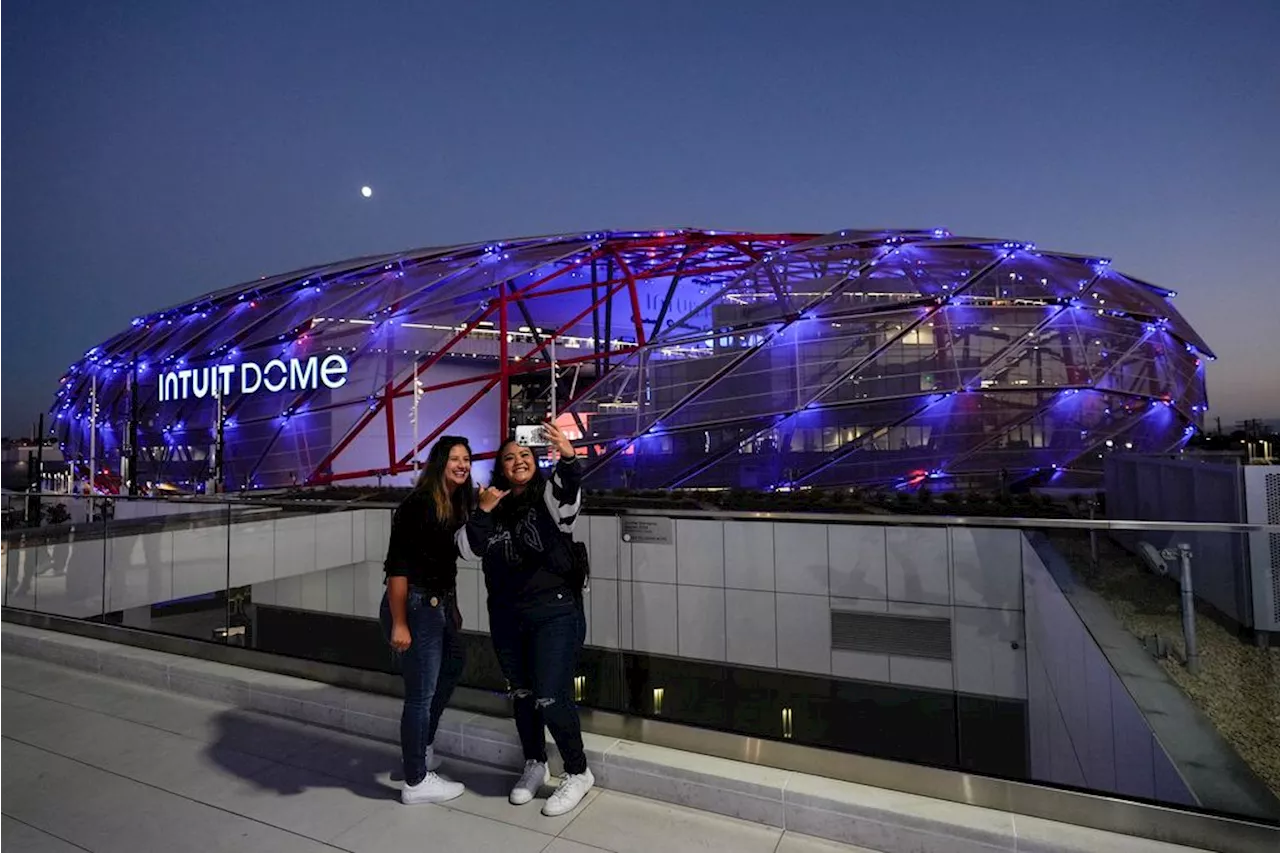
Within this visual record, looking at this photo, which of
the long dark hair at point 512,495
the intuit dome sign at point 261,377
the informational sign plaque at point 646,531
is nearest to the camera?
the long dark hair at point 512,495

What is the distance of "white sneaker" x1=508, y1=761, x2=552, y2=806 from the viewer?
3189 mm

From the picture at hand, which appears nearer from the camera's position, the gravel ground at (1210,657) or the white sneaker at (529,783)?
the gravel ground at (1210,657)

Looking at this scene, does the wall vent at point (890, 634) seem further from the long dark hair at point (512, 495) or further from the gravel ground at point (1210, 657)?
the long dark hair at point (512, 495)

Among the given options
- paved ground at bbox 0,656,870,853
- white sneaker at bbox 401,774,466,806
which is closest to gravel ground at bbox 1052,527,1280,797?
paved ground at bbox 0,656,870,853

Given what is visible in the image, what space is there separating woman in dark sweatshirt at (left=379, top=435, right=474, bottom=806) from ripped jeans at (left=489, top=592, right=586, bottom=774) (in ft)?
1.00

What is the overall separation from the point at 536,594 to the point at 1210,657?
3268 millimetres

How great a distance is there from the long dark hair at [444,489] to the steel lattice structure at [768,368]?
12061 millimetres

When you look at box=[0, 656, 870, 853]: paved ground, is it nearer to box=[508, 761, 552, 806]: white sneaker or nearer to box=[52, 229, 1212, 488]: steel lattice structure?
box=[508, 761, 552, 806]: white sneaker

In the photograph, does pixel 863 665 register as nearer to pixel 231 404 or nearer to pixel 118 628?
pixel 118 628

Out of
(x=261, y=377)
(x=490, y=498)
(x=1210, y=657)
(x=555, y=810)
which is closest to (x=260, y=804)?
(x=555, y=810)

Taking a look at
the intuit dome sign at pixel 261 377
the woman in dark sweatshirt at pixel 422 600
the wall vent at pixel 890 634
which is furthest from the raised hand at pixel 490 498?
the intuit dome sign at pixel 261 377

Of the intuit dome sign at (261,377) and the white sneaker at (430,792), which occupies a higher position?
the intuit dome sign at (261,377)

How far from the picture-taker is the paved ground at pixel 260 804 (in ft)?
9.47

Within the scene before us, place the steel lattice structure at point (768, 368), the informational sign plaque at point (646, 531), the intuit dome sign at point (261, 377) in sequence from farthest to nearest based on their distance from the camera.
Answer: the intuit dome sign at point (261, 377) → the steel lattice structure at point (768, 368) → the informational sign plaque at point (646, 531)
